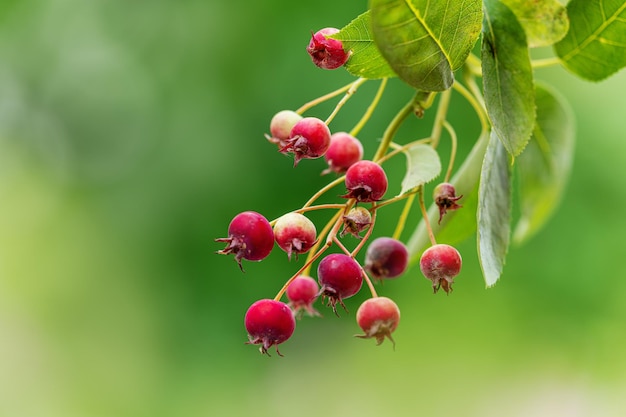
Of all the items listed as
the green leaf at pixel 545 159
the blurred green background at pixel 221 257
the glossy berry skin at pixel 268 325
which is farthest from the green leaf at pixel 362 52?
the blurred green background at pixel 221 257

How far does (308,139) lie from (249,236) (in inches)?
3.9

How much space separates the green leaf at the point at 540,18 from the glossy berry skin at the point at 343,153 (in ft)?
0.62

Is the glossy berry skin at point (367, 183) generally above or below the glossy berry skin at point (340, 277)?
above

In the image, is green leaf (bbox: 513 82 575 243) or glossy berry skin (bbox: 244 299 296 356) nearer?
glossy berry skin (bbox: 244 299 296 356)

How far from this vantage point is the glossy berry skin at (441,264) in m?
0.62

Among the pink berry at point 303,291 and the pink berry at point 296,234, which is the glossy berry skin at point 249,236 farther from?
the pink berry at point 303,291

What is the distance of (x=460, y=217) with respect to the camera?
0.89 meters

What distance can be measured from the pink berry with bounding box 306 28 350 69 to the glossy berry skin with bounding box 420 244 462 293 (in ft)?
0.60

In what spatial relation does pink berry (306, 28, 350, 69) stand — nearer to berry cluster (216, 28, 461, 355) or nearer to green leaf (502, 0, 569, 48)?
berry cluster (216, 28, 461, 355)

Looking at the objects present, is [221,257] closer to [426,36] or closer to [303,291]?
Result: [303,291]

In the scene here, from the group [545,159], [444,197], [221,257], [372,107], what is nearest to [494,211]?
[444,197]

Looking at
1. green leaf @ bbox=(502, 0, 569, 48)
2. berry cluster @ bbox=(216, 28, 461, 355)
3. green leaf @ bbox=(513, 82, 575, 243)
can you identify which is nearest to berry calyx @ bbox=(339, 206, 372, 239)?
berry cluster @ bbox=(216, 28, 461, 355)

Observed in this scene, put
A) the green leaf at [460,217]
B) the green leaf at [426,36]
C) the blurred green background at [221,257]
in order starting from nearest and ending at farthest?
the green leaf at [426,36] < the green leaf at [460,217] < the blurred green background at [221,257]

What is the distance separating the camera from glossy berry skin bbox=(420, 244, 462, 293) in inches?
24.3
